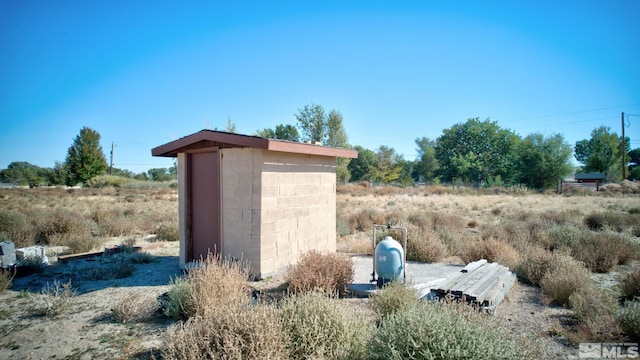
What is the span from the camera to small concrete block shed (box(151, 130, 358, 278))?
6713 mm

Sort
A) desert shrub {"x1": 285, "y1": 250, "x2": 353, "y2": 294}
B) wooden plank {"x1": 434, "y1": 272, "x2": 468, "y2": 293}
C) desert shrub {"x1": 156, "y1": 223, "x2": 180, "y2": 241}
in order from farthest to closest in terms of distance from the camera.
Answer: desert shrub {"x1": 156, "y1": 223, "x2": 180, "y2": 241}, desert shrub {"x1": 285, "y1": 250, "x2": 353, "y2": 294}, wooden plank {"x1": 434, "y1": 272, "x2": 468, "y2": 293}

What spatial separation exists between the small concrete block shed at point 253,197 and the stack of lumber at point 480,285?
3150 millimetres

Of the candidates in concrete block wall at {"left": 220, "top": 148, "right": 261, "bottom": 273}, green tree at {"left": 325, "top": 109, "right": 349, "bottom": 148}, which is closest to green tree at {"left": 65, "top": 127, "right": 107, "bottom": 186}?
green tree at {"left": 325, "top": 109, "right": 349, "bottom": 148}

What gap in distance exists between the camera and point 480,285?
554 cm

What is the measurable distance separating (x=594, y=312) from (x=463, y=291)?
1686 mm

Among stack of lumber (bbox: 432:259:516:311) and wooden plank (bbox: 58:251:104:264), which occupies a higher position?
stack of lumber (bbox: 432:259:516:311)

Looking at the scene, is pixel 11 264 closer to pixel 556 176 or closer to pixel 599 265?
pixel 599 265

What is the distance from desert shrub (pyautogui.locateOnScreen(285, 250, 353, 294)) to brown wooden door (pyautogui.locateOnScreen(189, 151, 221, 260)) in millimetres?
2289

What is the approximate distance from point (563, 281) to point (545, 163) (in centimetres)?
4226

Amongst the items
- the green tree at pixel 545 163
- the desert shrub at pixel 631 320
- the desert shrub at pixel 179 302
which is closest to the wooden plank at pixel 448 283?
the desert shrub at pixel 631 320

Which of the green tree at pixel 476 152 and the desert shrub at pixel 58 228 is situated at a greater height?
the green tree at pixel 476 152

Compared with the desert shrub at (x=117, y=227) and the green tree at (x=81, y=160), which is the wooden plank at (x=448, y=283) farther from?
the green tree at (x=81, y=160)

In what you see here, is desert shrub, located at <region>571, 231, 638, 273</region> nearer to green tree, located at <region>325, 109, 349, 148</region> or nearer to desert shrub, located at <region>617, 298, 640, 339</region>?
desert shrub, located at <region>617, 298, 640, 339</region>

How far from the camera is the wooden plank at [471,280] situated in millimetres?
5125
